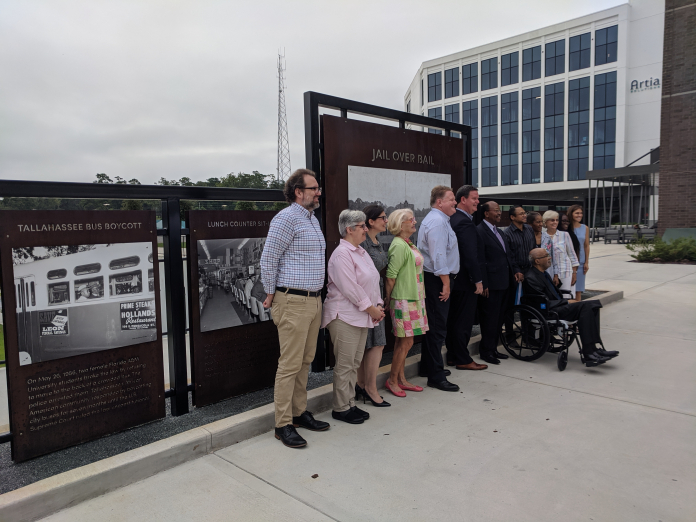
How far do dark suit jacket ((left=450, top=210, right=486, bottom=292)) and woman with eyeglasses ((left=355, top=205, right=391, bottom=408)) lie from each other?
1177 millimetres

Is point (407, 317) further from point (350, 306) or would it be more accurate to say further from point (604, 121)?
point (604, 121)

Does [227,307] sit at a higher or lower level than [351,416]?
higher

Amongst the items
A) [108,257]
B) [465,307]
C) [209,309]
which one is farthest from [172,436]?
[465,307]

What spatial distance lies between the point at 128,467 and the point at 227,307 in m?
1.48

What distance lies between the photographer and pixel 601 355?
5309 mm

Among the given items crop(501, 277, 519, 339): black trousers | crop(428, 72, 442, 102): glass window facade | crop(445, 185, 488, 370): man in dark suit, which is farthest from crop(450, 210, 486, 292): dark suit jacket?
crop(428, 72, 442, 102): glass window facade

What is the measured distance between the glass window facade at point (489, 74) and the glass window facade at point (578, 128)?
817 centimetres

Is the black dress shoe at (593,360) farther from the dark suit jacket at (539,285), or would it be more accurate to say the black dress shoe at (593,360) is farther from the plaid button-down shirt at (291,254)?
the plaid button-down shirt at (291,254)

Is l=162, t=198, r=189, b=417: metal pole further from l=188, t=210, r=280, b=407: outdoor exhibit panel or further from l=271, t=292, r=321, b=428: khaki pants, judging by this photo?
l=271, t=292, r=321, b=428: khaki pants

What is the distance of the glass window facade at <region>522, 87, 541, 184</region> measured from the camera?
49219 mm

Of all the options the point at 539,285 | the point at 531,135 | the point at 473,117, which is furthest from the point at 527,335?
the point at 473,117

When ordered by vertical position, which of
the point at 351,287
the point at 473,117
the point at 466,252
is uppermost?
the point at 473,117

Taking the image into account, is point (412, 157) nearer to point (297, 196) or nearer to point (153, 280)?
point (297, 196)

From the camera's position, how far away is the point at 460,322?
17.7 ft
